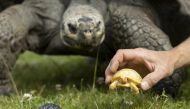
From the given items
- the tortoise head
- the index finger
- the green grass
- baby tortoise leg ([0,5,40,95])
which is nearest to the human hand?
the index finger

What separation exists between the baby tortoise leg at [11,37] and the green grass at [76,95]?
17 cm

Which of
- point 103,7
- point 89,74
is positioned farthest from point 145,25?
point 89,74

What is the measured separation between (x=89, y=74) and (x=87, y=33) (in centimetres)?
147

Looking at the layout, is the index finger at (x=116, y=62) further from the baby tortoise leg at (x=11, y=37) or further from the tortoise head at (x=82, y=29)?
the baby tortoise leg at (x=11, y=37)

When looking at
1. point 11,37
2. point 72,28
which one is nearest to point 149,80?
point 72,28

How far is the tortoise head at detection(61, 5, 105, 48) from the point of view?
390 cm

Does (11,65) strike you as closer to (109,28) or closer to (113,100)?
(109,28)

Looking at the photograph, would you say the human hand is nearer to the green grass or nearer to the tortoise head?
the green grass

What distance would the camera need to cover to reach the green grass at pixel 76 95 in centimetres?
332

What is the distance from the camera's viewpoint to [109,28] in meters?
4.50

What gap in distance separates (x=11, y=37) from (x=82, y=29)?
61 centimetres

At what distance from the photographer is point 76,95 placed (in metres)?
3.70

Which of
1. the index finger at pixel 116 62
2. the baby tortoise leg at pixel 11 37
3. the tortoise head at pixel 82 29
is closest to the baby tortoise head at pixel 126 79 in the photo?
the index finger at pixel 116 62

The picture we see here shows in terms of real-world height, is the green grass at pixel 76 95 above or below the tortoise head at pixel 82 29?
below
